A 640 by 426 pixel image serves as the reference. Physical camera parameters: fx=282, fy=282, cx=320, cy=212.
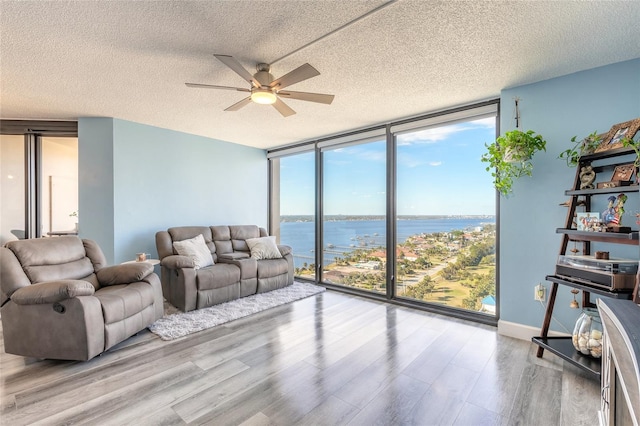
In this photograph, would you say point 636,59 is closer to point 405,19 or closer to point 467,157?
point 467,157

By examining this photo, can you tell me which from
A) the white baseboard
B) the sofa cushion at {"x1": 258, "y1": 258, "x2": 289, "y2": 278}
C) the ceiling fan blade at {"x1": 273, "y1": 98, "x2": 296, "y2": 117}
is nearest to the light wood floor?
the white baseboard

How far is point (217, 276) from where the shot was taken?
12.0 feet

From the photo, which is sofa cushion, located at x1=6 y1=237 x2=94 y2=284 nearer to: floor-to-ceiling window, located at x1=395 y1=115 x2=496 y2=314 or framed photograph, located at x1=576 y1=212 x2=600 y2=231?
floor-to-ceiling window, located at x1=395 y1=115 x2=496 y2=314

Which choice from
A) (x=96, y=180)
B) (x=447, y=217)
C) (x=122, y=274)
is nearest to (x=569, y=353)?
(x=447, y=217)

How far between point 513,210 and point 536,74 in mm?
1281

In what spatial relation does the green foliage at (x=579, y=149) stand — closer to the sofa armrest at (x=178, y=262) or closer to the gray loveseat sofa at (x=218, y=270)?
the gray loveseat sofa at (x=218, y=270)

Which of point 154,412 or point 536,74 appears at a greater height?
point 536,74

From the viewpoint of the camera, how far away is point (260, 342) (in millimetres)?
2678

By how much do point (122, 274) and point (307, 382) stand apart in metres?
2.20

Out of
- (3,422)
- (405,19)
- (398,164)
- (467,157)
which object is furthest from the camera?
(398,164)

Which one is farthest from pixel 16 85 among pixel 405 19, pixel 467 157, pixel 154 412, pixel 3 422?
pixel 467 157

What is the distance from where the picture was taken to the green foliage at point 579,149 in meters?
2.29

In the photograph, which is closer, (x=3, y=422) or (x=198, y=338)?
(x=3, y=422)

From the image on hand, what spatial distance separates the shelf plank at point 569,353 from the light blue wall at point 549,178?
1.05 ft
